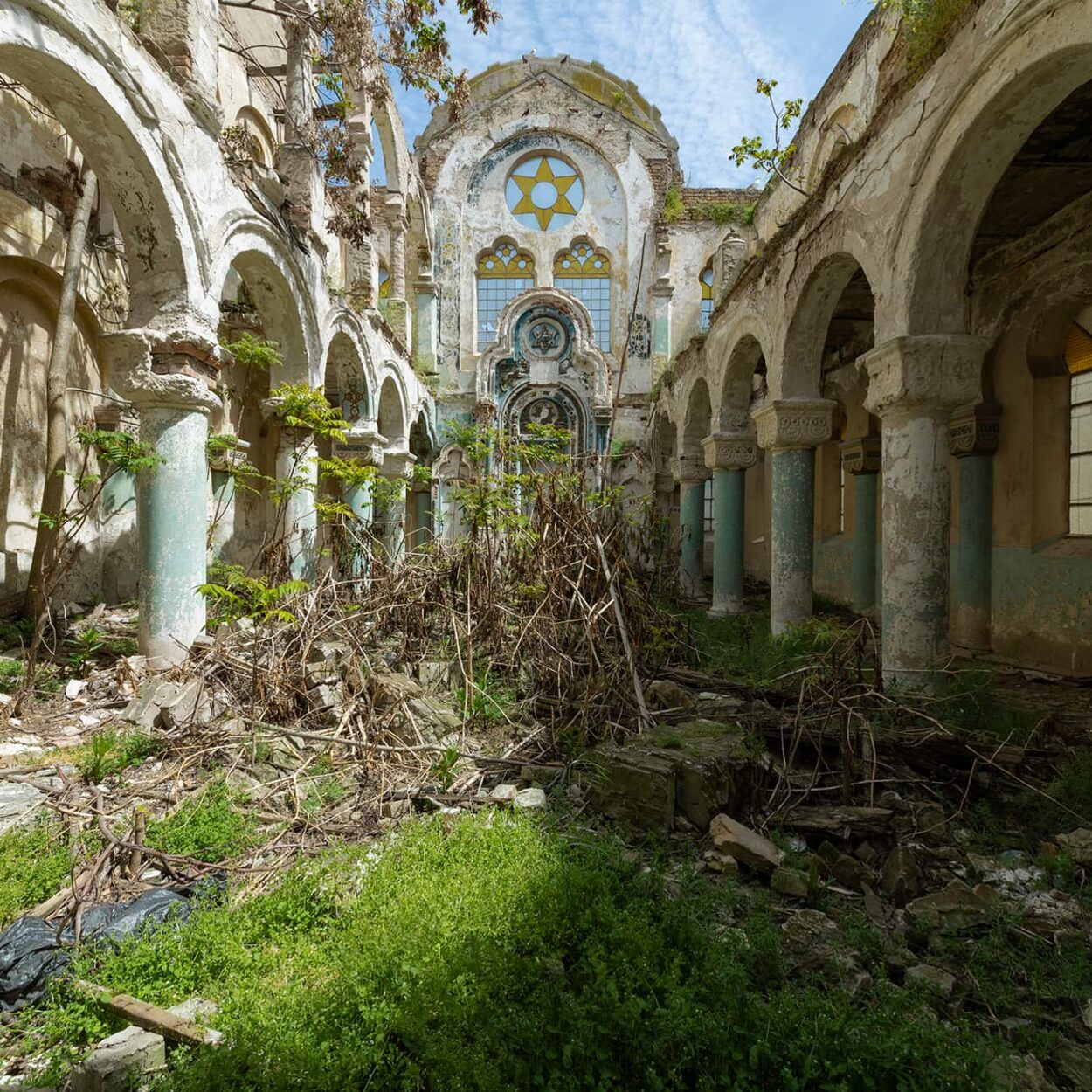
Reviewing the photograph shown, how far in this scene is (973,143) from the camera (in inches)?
183

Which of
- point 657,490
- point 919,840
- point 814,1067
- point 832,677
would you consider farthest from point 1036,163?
point 657,490

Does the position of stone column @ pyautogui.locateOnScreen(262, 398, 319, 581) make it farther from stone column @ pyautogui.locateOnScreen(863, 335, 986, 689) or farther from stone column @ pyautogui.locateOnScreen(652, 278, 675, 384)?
stone column @ pyautogui.locateOnScreen(652, 278, 675, 384)

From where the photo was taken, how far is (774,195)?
1290 centimetres

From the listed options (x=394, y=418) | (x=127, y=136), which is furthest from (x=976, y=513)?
(x=394, y=418)

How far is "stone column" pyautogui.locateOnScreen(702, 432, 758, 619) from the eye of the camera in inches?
403

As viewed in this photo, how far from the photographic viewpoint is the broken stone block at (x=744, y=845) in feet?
10.4

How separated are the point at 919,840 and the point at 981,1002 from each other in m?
1.21

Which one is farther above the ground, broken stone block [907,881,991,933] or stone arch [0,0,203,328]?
stone arch [0,0,203,328]

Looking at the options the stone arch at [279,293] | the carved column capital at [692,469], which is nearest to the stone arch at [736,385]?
the carved column capital at [692,469]

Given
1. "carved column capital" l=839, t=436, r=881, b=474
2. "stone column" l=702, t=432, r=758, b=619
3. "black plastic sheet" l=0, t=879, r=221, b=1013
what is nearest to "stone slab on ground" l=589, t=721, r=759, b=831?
"black plastic sheet" l=0, t=879, r=221, b=1013

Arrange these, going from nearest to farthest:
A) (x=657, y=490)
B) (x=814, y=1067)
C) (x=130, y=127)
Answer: (x=814, y=1067) < (x=130, y=127) < (x=657, y=490)

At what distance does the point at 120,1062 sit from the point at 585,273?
19.4m

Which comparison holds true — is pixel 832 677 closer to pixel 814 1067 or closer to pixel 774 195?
pixel 814 1067

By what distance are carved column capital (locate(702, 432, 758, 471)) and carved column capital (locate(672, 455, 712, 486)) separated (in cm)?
232
